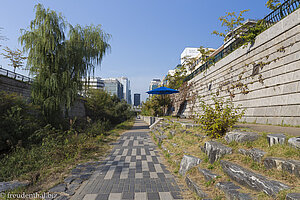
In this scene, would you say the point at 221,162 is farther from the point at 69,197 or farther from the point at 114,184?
the point at 69,197

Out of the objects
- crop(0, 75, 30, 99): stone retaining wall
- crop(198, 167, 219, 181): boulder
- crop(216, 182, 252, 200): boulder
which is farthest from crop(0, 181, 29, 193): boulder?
crop(0, 75, 30, 99): stone retaining wall

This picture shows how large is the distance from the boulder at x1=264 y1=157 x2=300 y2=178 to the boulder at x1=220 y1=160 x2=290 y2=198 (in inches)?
8.8

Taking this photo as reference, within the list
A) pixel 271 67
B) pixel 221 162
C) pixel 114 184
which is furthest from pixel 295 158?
pixel 271 67

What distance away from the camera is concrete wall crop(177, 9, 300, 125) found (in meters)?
4.50

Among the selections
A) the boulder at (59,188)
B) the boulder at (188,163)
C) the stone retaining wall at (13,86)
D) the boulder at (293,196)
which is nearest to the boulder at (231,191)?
the boulder at (293,196)

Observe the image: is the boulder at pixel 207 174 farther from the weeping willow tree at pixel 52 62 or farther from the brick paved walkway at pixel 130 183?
the weeping willow tree at pixel 52 62

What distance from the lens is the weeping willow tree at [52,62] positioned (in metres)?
8.73

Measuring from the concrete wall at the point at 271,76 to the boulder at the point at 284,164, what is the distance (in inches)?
130

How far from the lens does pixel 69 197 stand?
264 centimetres

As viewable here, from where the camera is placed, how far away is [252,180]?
1.95 metres

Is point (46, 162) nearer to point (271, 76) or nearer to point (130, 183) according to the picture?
point (130, 183)

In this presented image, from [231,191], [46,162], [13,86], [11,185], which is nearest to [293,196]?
[231,191]

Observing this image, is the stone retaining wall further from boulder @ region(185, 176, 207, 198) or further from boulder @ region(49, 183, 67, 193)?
boulder @ region(185, 176, 207, 198)

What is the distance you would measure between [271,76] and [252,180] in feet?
15.9
